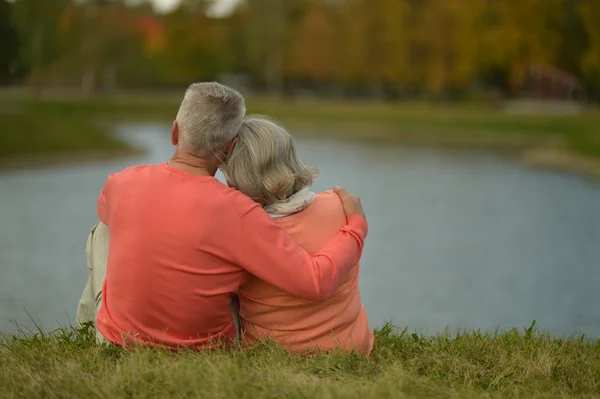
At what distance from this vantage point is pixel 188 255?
306 cm

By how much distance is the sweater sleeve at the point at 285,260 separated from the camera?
2.97 metres

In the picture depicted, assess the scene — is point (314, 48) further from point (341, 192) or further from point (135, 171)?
point (135, 171)

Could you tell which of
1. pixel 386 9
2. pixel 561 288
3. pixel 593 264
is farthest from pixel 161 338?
pixel 386 9

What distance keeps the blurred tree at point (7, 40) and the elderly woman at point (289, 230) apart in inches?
1318

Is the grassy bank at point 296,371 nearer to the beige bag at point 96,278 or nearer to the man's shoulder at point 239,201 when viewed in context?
the beige bag at point 96,278

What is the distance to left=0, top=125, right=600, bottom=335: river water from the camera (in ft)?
24.9

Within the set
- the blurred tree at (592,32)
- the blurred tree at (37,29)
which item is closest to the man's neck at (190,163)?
the blurred tree at (37,29)

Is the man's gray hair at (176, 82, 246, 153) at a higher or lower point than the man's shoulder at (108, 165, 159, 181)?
higher

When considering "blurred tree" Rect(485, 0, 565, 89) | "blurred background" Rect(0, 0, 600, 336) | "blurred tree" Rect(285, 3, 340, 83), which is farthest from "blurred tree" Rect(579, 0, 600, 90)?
"blurred tree" Rect(285, 3, 340, 83)

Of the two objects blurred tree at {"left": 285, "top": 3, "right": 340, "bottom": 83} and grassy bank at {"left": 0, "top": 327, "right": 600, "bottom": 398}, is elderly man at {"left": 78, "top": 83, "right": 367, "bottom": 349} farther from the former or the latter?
blurred tree at {"left": 285, "top": 3, "right": 340, "bottom": 83}

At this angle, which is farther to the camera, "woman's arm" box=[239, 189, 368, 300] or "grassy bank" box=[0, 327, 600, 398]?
"woman's arm" box=[239, 189, 368, 300]

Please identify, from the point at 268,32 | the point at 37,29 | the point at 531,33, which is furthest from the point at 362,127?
the point at 268,32

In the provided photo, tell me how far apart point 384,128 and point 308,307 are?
34353mm

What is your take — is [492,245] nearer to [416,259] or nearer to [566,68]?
[416,259]
